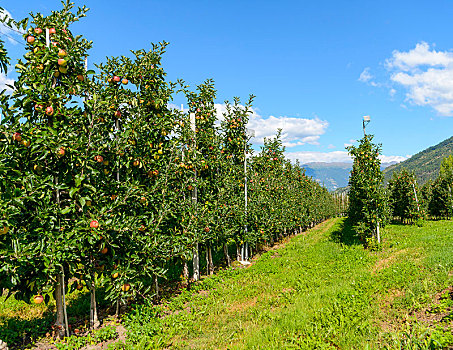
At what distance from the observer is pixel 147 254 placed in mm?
6633

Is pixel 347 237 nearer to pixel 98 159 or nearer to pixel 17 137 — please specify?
pixel 98 159

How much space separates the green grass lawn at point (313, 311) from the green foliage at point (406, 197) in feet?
65.7

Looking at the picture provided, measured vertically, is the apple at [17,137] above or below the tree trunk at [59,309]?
above

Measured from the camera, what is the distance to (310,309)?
6.62m

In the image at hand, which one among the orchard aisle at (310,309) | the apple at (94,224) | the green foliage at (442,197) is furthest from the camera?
the green foliage at (442,197)

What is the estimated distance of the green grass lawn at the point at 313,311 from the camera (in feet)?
17.1

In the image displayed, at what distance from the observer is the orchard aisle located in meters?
5.32

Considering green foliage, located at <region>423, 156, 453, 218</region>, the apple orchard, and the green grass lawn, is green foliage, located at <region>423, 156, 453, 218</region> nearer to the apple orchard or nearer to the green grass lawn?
the green grass lawn

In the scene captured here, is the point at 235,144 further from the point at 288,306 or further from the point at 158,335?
the point at 158,335

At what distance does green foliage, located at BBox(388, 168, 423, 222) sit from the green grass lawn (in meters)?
20.0

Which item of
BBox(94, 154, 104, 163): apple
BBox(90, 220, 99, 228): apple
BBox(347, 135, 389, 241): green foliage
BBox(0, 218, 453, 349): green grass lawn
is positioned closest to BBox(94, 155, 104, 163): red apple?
BBox(94, 154, 104, 163): apple

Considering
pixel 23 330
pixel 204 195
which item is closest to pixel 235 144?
pixel 204 195

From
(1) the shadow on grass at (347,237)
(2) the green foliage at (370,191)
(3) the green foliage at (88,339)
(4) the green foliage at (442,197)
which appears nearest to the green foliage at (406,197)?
(4) the green foliage at (442,197)

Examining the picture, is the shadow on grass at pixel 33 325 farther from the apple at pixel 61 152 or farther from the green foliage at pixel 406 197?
the green foliage at pixel 406 197
